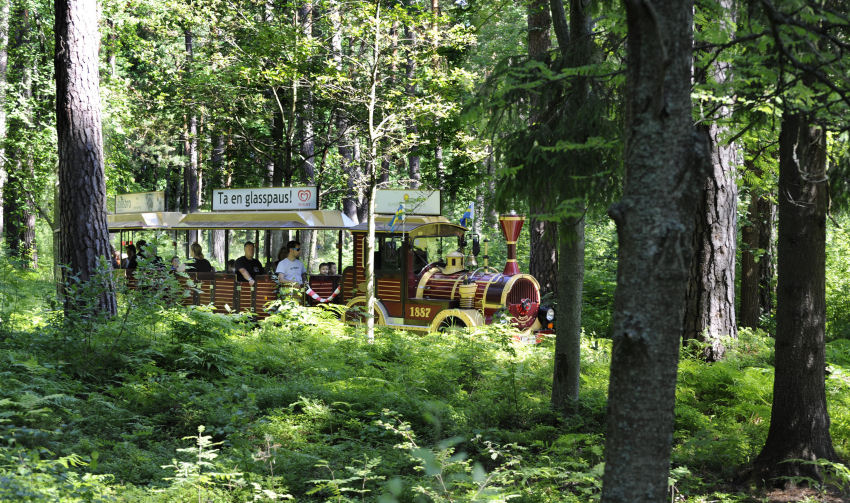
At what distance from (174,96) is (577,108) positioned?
59.7 ft

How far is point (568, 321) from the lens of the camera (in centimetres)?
703

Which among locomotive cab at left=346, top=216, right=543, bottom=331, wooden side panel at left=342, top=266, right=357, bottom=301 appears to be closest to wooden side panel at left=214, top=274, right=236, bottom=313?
wooden side panel at left=342, top=266, right=357, bottom=301

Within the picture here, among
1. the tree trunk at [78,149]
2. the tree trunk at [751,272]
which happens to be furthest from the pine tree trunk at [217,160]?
the tree trunk at [751,272]

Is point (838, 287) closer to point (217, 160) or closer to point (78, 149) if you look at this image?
point (78, 149)

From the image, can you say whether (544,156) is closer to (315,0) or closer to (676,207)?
(676,207)

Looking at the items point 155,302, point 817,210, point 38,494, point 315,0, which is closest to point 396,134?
point 315,0

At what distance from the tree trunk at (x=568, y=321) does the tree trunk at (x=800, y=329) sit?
1.91 m

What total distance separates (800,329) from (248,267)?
11.7 meters

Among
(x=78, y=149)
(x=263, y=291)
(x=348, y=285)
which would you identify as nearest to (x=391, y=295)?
(x=348, y=285)

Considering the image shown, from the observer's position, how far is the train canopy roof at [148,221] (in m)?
17.5

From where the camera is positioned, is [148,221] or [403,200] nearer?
[403,200]

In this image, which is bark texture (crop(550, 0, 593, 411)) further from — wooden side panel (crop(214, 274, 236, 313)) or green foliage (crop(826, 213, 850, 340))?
green foliage (crop(826, 213, 850, 340))

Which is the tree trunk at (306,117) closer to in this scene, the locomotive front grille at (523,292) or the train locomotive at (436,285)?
the train locomotive at (436,285)

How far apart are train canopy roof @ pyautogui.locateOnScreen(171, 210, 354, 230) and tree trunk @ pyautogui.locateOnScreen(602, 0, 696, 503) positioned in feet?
38.1
